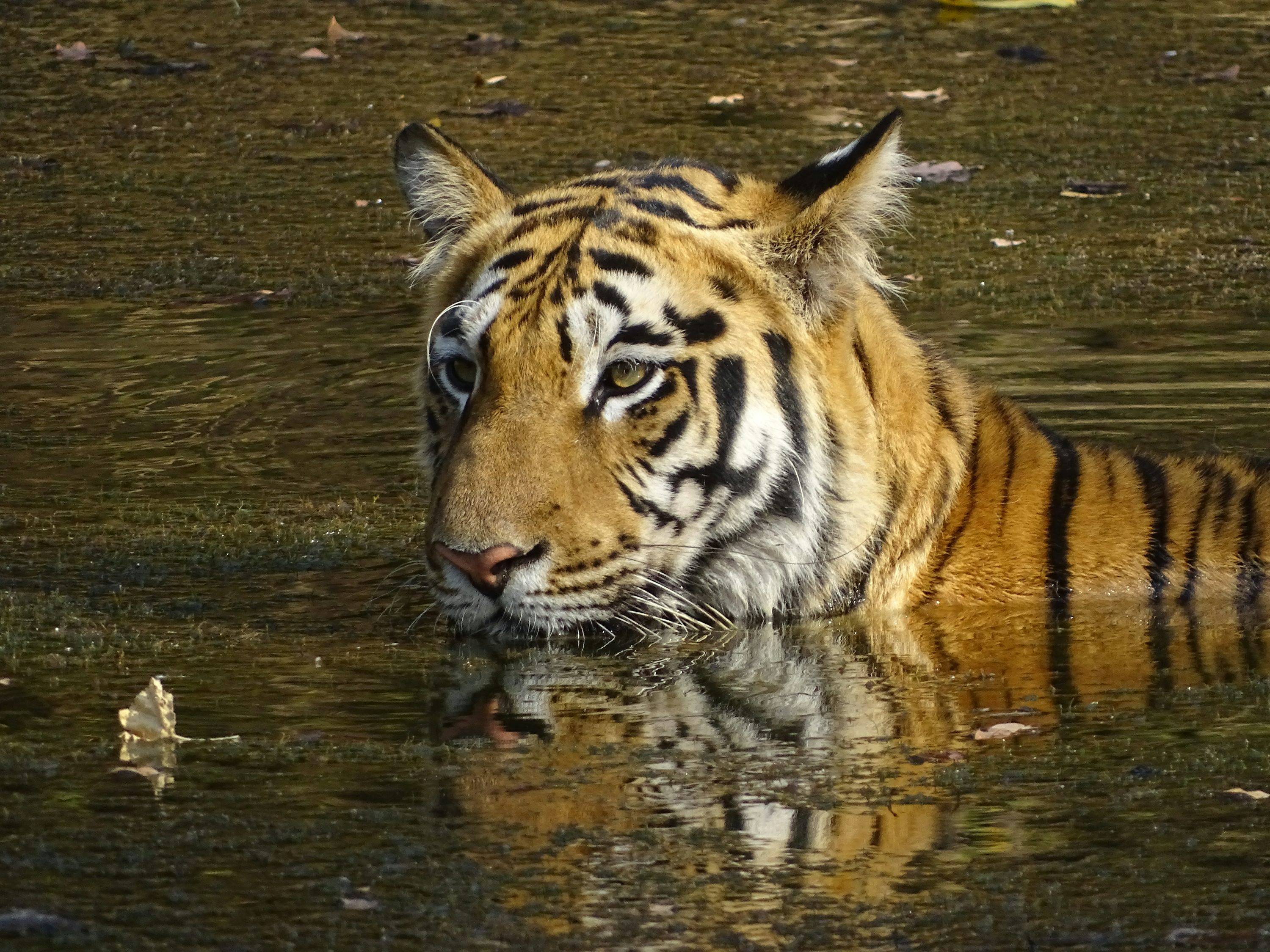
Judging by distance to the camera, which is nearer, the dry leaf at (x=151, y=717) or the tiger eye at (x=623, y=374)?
the dry leaf at (x=151, y=717)

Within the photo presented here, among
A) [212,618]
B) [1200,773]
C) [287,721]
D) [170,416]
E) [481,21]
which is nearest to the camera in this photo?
[1200,773]

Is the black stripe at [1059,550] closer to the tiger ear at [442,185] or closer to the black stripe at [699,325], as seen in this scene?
the black stripe at [699,325]

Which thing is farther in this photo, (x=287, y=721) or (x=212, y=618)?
(x=212, y=618)

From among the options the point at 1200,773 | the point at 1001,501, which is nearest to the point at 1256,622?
the point at 1001,501

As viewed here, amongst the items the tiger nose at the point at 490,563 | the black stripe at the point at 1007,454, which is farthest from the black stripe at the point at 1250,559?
the tiger nose at the point at 490,563

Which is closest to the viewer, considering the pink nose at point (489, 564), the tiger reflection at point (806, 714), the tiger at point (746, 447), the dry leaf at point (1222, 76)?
the tiger reflection at point (806, 714)

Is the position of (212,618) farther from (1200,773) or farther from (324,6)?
(324,6)

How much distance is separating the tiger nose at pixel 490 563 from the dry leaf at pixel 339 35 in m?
7.07

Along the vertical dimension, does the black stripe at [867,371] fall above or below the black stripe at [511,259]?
below

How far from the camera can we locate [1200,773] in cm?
368

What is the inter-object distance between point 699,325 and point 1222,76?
624cm

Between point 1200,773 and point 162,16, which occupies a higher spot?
point 162,16

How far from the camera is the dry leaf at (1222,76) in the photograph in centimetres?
1007

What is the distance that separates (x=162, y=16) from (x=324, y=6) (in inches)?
32.1
